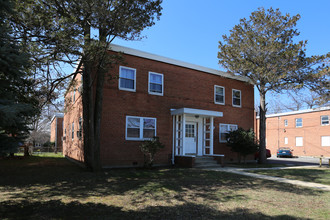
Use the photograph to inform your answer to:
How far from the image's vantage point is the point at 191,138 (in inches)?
608

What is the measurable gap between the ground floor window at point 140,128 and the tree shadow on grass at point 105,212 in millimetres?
7517

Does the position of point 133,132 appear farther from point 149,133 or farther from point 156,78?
point 156,78

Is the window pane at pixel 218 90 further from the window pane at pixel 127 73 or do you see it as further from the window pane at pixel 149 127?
the window pane at pixel 127 73

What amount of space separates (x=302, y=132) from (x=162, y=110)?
2834cm

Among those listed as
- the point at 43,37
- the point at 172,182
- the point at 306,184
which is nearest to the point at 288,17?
the point at 306,184

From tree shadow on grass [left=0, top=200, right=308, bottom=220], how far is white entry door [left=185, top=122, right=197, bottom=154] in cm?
925

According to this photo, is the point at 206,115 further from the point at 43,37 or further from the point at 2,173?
the point at 2,173

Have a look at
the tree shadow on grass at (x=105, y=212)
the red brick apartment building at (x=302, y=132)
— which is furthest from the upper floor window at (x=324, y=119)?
the tree shadow on grass at (x=105, y=212)

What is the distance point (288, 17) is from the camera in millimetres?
15984

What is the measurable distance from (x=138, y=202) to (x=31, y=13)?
24.8ft

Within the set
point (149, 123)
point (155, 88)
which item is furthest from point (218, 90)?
point (149, 123)

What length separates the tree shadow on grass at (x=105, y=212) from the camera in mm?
5082

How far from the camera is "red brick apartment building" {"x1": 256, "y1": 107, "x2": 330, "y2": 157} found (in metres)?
31.9

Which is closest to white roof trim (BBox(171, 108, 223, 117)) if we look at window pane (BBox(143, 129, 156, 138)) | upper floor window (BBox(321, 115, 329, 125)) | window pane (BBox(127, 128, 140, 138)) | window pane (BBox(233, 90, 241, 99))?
window pane (BBox(143, 129, 156, 138))
